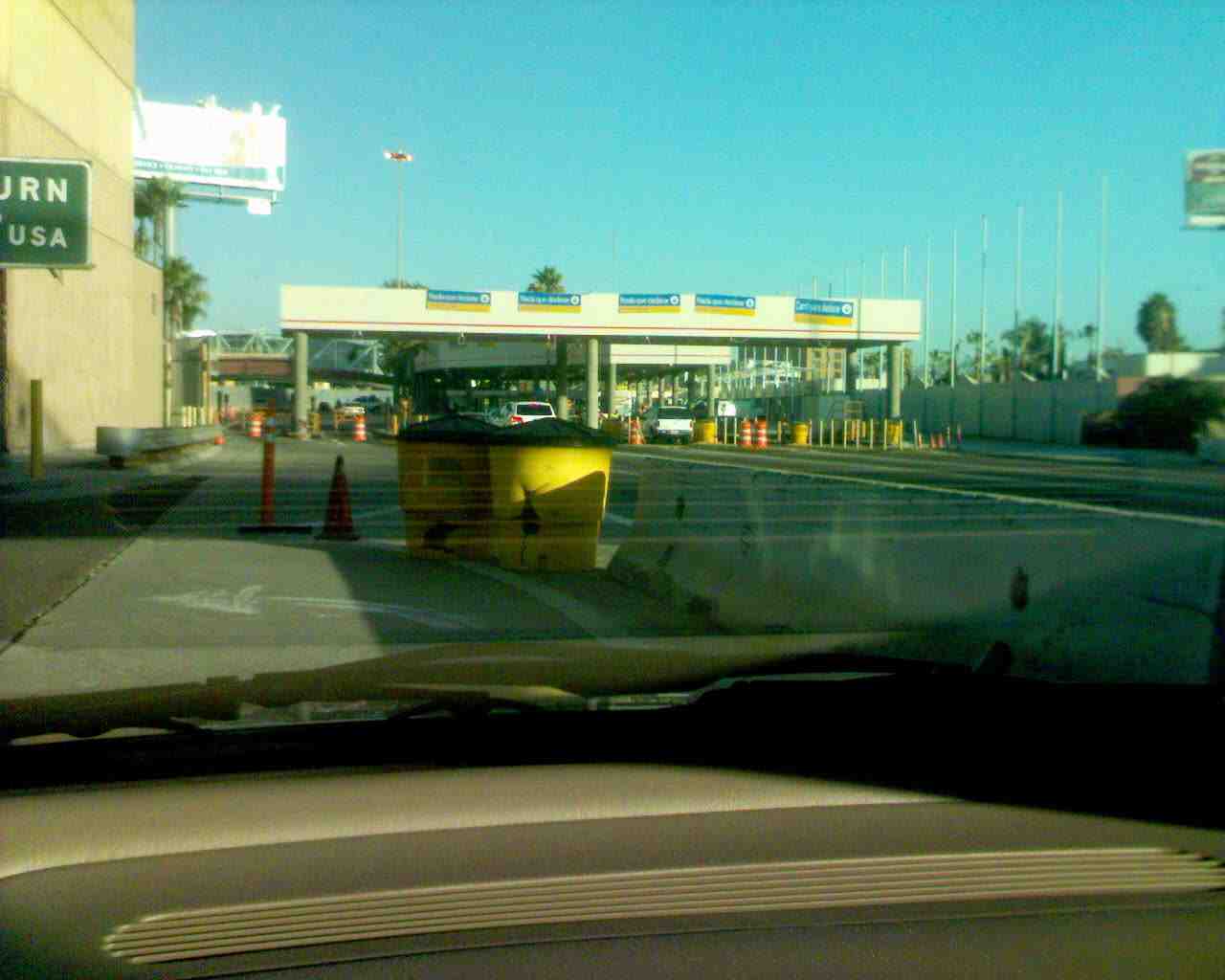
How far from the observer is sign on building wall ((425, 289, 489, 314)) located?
6207 millimetres

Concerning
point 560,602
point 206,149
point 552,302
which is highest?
point 206,149

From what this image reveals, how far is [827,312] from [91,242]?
21.4 metres

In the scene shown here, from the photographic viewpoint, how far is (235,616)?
855 cm

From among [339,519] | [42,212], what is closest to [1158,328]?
[339,519]

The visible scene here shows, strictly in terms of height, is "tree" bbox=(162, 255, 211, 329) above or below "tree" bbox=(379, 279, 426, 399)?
above

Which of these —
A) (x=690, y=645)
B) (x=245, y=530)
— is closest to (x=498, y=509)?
(x=245, y=530)

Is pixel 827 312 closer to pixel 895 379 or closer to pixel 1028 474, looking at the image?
pixel 895 379

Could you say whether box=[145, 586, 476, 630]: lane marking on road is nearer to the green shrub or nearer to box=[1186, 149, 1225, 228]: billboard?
the green shrub

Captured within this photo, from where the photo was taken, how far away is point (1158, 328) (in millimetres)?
5473

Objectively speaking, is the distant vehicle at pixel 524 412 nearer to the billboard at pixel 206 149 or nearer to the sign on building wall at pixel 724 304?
the sign on building wall at pixel 724 304

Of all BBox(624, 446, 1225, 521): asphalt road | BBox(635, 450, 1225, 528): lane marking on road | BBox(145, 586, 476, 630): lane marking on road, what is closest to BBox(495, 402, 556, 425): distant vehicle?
BBox(145, 586, 476, 630): lane marking on road

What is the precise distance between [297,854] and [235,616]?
6378mm

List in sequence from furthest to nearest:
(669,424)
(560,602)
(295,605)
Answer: (560,602) → (669,424) → (295,605)

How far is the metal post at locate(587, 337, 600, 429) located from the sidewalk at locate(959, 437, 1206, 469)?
113 inches
